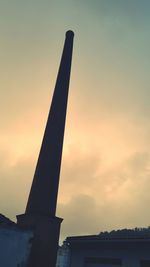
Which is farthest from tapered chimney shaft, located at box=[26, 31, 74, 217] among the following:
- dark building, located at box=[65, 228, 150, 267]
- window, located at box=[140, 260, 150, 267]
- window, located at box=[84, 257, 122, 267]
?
window, located at box=[140, 260, 150, 267]

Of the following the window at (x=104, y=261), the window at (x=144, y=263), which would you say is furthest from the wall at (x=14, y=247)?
the window at (x=144, y=263)

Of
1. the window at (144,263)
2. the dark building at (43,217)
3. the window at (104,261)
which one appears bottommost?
the window at (144,263)

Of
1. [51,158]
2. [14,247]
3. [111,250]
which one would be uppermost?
[51,158]

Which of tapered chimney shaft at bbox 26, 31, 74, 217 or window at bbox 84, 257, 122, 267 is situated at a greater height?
tapered chimney shaft at bbox 26, 31, 74, 217

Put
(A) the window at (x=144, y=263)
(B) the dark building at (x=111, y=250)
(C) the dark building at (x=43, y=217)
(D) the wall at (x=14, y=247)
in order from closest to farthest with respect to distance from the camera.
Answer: (A) the window at (x=144, y=263) < (B) the dark building at (x=111, y=250) < (D) the wall at (x=14, y=247) < (C) the dark building at (x=43, y=217)

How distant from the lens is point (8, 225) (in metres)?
13.3

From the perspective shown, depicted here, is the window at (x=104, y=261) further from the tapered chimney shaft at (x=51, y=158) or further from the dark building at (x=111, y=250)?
the tapered chimney shaft at (x=51, y=158)

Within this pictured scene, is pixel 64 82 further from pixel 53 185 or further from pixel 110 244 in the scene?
pixel 110 244

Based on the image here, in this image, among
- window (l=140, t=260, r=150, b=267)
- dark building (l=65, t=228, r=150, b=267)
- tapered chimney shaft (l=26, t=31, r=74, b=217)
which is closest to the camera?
window (l=140, t=260, r=150, b=267)

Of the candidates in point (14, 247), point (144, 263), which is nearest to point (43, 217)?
point (14, 247)

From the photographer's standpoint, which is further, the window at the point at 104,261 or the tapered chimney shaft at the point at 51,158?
the tapered chimney shaft at the point at 51,158

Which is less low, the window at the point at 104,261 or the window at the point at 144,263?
the window at the point at 104,261

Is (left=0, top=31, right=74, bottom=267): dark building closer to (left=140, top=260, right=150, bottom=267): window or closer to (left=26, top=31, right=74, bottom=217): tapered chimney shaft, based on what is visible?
(left=26, top=31, right=74, bottom=217): tapered chimney shaft

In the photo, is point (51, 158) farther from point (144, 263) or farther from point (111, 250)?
point (144, 263)
